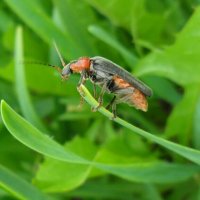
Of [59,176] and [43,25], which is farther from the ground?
[43,25]

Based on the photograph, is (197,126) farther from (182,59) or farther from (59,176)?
(59,176)

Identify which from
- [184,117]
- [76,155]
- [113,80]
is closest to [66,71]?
[113,80]

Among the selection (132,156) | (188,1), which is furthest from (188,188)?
(188,1)

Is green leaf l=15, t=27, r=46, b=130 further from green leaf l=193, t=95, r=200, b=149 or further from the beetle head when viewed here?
green leaf l=193, t=95, r=200, b=149

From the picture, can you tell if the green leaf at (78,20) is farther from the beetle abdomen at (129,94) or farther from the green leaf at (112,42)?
the beetle abdomen at (129,94)

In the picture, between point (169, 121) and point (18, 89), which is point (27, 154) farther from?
point (169, 121)
